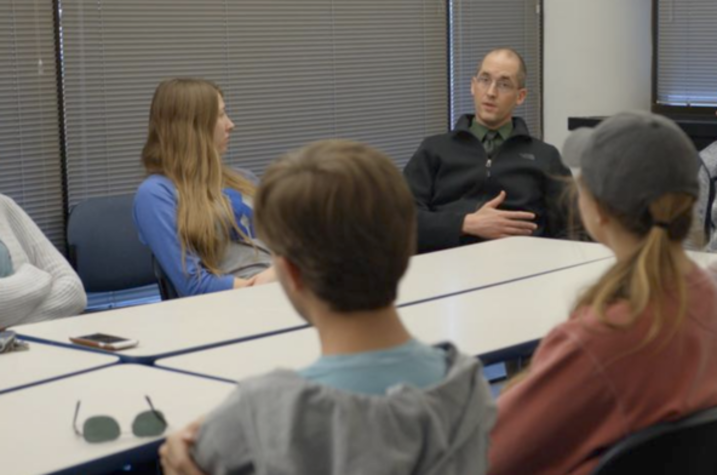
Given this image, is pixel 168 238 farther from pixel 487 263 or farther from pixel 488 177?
pixel 488 177

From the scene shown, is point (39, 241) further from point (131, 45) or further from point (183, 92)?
point (131, 45)

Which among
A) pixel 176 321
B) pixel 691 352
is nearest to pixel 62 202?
pixel 176 321

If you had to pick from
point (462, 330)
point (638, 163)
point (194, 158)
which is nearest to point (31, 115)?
point (194, 158)

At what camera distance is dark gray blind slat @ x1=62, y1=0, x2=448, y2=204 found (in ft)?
16.1

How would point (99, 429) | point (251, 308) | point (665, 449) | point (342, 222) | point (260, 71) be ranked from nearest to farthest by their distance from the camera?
point (342, 222)
point (665, 449)
point (99, 429)
point (251, 308)
point (260, 71)

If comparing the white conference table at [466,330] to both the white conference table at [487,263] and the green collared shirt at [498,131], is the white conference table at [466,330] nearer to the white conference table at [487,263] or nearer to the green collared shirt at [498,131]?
the white conference table at [487,263]

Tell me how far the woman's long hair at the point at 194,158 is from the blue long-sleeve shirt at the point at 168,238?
0.03m

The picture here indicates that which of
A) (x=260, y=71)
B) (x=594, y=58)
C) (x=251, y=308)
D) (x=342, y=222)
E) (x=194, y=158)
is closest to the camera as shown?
(x=342, y=222)

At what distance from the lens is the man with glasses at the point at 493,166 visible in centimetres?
450

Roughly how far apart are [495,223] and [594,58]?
2.56m

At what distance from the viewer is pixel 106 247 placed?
184 inches

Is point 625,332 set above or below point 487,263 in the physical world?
above

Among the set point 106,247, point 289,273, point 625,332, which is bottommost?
point 106,247

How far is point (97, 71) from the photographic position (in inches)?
193
